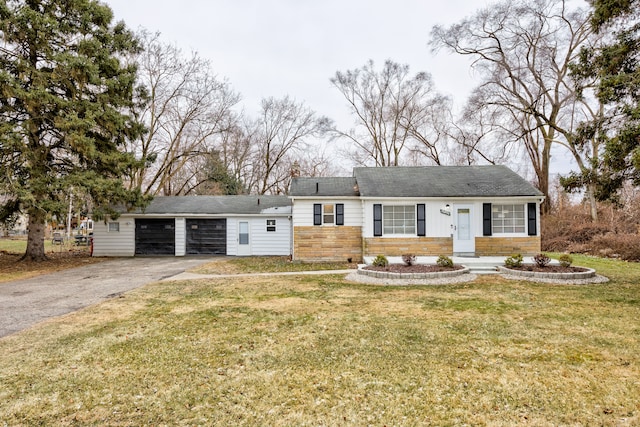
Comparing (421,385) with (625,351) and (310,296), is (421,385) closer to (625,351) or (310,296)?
(625,351)

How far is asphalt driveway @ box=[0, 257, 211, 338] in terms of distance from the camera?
6.38 meters

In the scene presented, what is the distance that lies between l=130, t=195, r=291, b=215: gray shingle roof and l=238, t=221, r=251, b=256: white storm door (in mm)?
683

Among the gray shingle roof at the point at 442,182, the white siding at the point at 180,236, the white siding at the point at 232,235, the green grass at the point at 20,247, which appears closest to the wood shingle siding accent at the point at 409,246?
the gray shingle roof at the point at 442,182

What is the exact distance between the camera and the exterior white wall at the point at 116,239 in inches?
679

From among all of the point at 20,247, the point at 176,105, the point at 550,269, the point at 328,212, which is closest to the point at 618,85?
the point at 550,269

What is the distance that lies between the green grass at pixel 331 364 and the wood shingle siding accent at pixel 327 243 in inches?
272

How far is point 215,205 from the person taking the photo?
18.2 m

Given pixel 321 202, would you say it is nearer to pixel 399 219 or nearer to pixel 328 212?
pixel 328 212

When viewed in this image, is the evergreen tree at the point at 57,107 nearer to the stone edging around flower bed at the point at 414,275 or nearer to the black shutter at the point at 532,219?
the stone edging around flower bed at the point at 414,275

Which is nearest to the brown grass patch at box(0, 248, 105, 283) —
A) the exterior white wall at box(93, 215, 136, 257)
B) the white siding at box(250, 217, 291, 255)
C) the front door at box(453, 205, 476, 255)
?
the exterior white wall at box(93, 215, 136, 257)

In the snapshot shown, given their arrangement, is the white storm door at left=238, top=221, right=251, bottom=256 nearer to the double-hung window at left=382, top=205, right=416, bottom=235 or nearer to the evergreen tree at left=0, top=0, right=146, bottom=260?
the evergreen tree at left=0, top=0, right=146, bottom=260

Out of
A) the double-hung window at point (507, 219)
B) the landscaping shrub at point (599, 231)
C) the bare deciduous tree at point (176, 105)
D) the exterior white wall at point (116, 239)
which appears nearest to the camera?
the double-hung window at point (507, 219)

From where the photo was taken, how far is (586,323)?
18.0 ft

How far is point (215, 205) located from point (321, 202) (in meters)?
7.02
